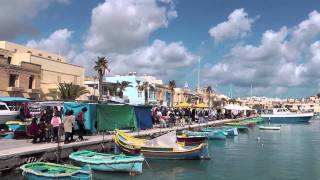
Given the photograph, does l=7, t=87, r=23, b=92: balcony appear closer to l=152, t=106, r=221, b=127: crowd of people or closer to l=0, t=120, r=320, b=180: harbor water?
l=152, t=106, r=221, b=127: crowd of people

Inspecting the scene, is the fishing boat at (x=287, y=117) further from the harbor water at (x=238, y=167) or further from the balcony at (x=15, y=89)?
the harbor water at (x=238, y=167)

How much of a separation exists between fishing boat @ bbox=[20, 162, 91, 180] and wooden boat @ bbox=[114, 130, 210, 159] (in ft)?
27.3

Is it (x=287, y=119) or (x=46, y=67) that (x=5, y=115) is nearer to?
(x=46, y=67)

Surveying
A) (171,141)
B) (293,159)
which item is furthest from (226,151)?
(171,141)

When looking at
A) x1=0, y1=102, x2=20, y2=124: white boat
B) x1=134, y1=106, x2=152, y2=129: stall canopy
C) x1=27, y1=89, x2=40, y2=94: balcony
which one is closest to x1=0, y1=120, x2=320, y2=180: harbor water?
x1=134, y1=106, x2=152, y2=129: stall canopy

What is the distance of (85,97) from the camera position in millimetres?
67625

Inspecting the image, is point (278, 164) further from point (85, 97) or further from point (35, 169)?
point (85, 97)

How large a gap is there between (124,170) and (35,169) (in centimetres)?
466

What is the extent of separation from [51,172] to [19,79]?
38798 millimetres

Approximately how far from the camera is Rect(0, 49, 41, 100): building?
51219 millimetres

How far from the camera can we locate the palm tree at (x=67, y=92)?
194 feet

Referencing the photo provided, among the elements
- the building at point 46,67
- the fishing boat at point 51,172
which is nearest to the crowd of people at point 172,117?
the building at point 46,67

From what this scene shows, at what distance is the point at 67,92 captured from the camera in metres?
59.1

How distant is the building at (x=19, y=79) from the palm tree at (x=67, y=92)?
3259 mm
